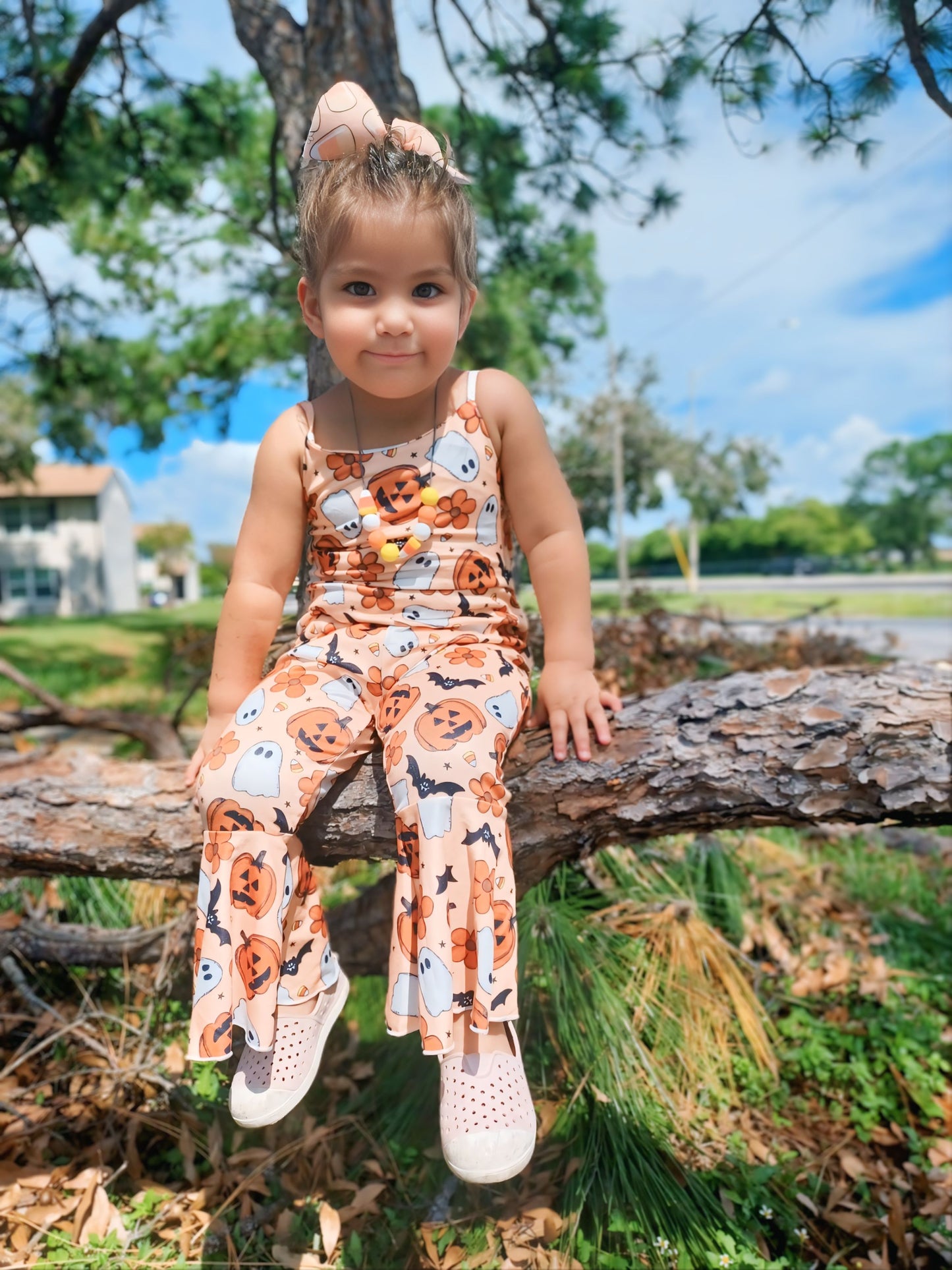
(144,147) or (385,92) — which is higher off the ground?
(144,147)

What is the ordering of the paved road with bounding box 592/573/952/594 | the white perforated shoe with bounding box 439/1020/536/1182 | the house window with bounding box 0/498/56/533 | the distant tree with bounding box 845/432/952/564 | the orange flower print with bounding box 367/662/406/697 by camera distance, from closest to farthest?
the white perforated shoe with bounding box 439/1020/536/1182 → the orange flower print with bounding box 367/662/406/697 → the paved road with bounding box 592/573/952/594 → the house window with bounding box 0/498/56/533 → the distant tree with bounding box 845/432/952/564

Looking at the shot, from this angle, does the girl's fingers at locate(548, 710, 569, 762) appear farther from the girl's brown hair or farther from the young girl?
the girl's brown hair

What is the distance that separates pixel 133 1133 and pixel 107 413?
6.81 meters

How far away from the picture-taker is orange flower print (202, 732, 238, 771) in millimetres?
1499

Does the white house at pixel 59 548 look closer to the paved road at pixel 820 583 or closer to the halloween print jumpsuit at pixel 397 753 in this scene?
the paved road at pixel 820 583

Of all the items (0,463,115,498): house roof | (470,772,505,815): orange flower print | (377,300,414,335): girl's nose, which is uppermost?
(0,463,115,498): house roof

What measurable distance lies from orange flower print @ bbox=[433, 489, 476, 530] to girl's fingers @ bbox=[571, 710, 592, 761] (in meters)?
0.46

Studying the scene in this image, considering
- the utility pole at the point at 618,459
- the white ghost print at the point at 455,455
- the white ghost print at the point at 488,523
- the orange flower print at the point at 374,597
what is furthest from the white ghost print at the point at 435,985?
the utility pole at the point at 618,459

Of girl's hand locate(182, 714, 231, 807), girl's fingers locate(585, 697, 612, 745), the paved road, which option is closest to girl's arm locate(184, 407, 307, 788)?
girl's hand locate(182, 714, 231, 807)

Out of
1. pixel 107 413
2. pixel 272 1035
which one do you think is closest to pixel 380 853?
pixel 272 1035

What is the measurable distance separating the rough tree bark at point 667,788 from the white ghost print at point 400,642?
0.23 m

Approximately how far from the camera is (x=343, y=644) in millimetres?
1684

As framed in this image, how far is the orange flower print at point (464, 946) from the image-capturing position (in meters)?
1.41

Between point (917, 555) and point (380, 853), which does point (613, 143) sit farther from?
point (917, 555)
